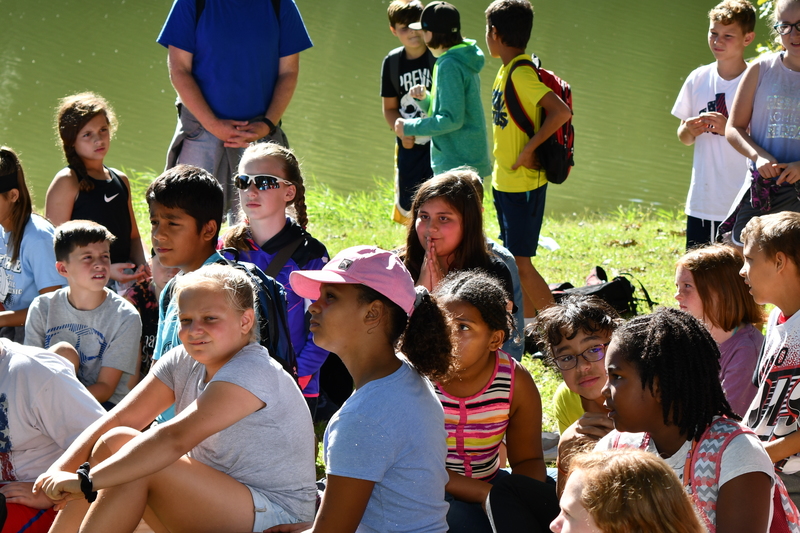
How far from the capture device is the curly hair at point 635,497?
171 centimetres

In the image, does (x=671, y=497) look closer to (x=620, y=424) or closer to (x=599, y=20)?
(x=620, y=424)

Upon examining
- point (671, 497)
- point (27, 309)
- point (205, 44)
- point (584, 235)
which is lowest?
point (584, 235)

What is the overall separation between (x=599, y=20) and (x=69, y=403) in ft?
52.4

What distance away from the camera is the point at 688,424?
2141 mm

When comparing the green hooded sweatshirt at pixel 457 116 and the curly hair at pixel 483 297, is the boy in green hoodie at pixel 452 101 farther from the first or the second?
the curly hair at pixel 483 297

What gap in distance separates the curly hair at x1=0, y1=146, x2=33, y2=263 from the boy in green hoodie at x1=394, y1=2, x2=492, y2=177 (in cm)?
212

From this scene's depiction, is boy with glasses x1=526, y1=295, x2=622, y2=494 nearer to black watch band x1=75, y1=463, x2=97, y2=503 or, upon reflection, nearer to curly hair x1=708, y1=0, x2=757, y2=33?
black watch band x1=75, y1=463, x2=97, y2=503

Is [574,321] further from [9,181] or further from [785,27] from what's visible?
[9,181]

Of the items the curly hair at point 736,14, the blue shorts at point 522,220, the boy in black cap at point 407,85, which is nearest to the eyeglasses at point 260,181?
the blue shorts at point 522,220

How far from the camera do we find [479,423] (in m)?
2.83

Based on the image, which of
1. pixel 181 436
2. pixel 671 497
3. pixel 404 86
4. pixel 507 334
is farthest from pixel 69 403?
pixel 404 86

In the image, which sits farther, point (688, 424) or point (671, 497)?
point (688, 424)

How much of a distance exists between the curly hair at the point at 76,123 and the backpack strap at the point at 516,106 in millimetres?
2098

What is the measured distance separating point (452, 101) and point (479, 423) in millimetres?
2545
